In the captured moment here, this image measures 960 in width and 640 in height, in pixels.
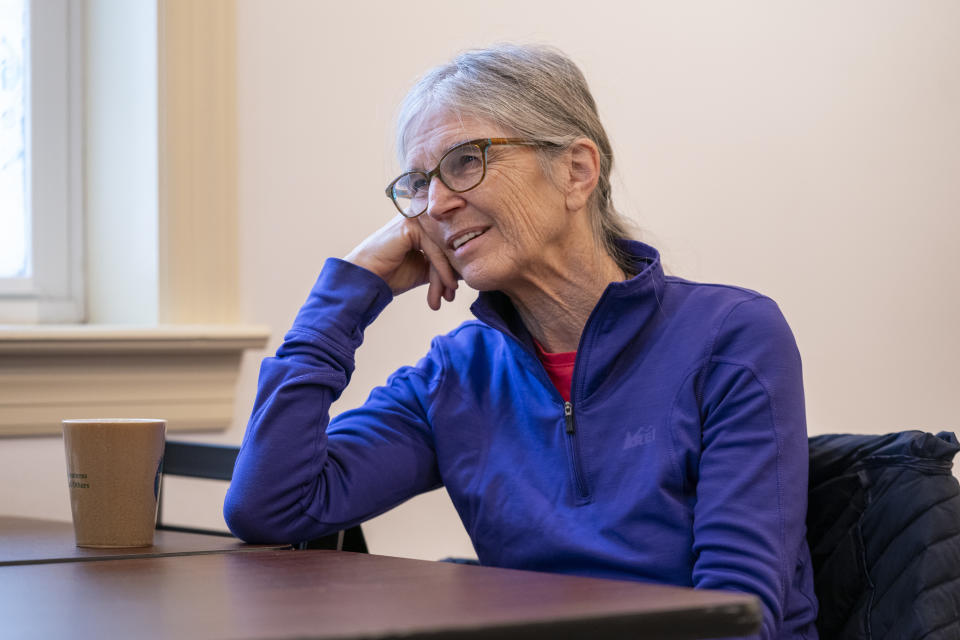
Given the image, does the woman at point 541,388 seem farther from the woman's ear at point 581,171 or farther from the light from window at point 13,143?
the light from window at point 13,143

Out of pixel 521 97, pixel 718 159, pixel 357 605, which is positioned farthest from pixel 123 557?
pixel 718 159

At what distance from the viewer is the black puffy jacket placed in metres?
1.12

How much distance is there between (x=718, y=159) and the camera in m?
2.47

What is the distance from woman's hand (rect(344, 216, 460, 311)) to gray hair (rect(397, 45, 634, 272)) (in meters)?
0.11

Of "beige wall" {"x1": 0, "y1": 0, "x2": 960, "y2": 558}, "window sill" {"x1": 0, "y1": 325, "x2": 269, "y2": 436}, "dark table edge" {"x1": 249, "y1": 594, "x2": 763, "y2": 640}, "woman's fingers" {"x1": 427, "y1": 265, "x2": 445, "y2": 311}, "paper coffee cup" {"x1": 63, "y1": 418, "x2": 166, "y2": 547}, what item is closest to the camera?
"dark table edge" {"x1": 249, "y1": 594, "x2": 763, "y2": 640}

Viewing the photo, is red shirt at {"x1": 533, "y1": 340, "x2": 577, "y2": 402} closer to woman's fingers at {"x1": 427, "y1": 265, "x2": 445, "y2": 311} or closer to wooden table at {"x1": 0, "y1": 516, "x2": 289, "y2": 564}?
woman's fingers at {"x1": 427, "y1": 265, "x2": 445, "y2": 311}

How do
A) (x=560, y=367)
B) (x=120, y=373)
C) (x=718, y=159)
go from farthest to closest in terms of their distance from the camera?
1. (x=718, y=159)
2. (x=120, y=373)
3. (x=560, y=367)

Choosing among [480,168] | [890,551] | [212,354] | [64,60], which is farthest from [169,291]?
[890,551]

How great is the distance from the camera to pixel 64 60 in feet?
6.84

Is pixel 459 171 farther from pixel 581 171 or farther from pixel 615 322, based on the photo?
pixel 615 322

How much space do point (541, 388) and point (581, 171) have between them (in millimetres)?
304

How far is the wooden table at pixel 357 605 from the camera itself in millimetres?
569

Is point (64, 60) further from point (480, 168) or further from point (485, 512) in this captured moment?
point (485, 512)

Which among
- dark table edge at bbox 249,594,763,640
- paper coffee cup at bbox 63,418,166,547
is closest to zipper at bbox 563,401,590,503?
paper coffee cup at bbox 63,418,166,547
